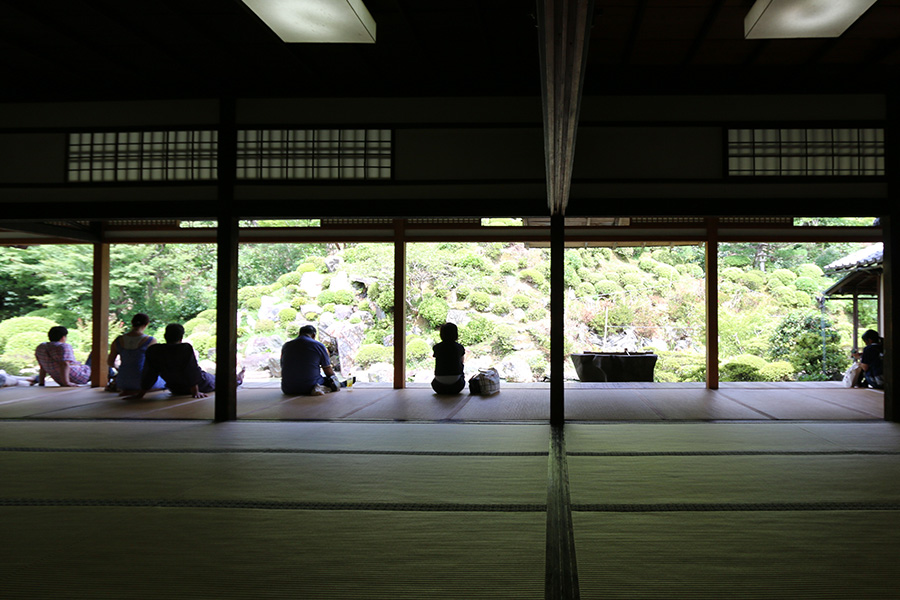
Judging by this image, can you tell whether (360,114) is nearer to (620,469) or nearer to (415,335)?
(620,469)

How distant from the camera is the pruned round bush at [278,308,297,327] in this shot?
1432 cm

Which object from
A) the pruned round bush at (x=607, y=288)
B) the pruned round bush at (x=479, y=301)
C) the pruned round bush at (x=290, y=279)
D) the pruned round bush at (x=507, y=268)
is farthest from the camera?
the pruned round bush at (x=507, y=268)

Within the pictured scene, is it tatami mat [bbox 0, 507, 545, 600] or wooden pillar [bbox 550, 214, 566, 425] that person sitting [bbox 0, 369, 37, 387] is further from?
wooden pillar [bbox 550, 214, 566, 425]

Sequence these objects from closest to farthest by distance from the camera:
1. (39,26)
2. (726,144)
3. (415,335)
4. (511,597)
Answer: (511,597)
(39,26)
(726,144)
(415,335)

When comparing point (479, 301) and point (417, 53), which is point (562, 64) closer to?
point (417, 53)

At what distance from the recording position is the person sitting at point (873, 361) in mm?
6426

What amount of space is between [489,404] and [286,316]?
391 inches

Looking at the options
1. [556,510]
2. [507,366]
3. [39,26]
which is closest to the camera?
[556,510]

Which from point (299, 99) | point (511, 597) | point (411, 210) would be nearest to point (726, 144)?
point (411, 210)

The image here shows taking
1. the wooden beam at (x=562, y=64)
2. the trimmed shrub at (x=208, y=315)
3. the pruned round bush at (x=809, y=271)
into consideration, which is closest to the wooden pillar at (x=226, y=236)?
the wooden beam at (x=562, y=64)

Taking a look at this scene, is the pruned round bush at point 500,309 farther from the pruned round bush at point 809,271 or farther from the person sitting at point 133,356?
the person sitting at point 133,356

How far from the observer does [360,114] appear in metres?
4.91

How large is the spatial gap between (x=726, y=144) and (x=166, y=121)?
15.7ft

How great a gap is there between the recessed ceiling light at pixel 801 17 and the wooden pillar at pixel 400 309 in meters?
4.35
